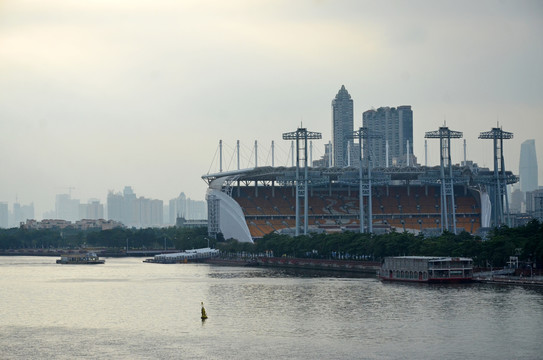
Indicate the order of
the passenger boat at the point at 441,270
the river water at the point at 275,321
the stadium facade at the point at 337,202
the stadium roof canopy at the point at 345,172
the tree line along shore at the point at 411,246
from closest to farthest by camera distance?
the river water at the point at 275,321 → the passenger boat at the point at 441,270 → the tree line along shore at the point at 411,246 → the stadium roof canopy at the point at 345,172 → the stadium facade at the point at 337,202

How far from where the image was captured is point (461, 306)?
66.9m

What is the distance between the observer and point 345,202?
163750 millimetres

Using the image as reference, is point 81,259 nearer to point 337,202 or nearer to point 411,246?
point 337,202

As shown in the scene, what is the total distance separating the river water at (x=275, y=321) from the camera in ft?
165

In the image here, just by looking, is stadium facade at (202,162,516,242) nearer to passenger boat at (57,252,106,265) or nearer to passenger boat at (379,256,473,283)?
passenger boat at (57,252,106,265)

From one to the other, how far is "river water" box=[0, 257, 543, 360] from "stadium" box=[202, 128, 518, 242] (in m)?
Result: 59.6

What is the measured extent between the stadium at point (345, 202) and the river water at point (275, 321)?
59.6m

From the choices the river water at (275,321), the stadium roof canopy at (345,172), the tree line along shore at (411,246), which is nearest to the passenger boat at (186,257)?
the tree line along shore at (411,246)

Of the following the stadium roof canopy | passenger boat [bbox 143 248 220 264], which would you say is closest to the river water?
the stadium roof canopy

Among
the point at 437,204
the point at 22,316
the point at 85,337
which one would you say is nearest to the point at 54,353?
the point at 85,337

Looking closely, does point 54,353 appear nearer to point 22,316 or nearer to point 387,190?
point 22,316

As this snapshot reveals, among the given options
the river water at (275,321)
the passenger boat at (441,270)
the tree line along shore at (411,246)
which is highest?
the tree line along shore at (411,246)

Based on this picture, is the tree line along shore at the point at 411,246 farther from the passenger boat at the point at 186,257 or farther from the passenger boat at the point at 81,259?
the passenger boat at the point at 81,259

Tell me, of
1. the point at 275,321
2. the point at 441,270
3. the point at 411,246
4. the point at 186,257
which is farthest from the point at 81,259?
the point at 275,321
